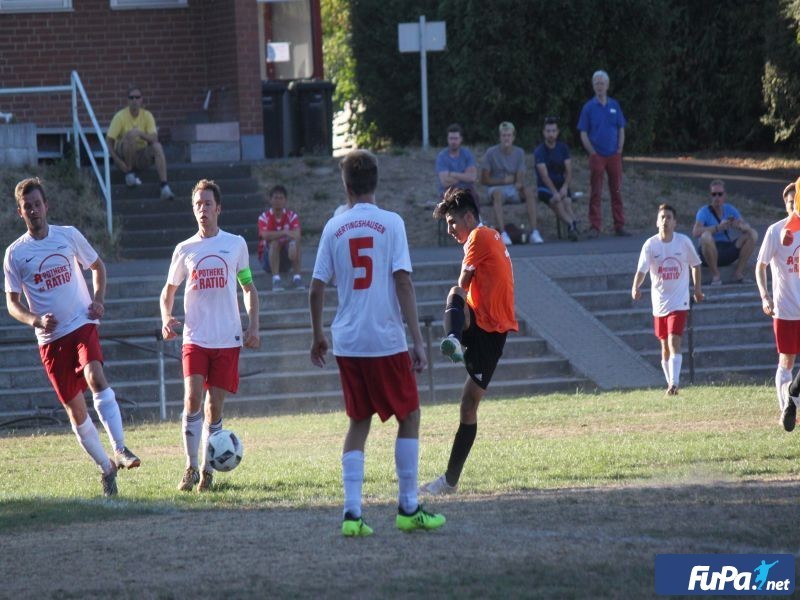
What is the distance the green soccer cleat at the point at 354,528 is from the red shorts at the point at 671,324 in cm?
884

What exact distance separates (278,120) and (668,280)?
12.6 metres

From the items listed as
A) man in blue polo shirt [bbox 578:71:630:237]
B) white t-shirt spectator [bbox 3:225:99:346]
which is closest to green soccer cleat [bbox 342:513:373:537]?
white t-shirt spectator [bbox 3:225:99:346]

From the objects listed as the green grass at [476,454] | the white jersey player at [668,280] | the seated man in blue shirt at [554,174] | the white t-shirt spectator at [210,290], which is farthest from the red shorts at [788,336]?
the seated man in blue shirt at [554,174]

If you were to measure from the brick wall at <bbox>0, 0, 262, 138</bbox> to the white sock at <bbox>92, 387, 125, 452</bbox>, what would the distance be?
15.7 meters

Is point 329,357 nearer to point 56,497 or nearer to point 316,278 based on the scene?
point 56,497

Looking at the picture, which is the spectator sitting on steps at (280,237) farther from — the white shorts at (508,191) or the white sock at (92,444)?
the white sock at (92,444)

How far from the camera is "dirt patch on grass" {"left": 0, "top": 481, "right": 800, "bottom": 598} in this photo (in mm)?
6676

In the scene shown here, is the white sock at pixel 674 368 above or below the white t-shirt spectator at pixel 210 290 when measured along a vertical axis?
below

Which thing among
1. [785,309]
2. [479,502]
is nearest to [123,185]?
[785,309]

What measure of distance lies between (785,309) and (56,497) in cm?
643

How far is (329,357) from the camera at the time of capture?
1786 centimetres

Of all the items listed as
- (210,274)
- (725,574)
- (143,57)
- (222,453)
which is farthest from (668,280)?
(143,57)

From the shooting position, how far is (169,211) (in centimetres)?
2283

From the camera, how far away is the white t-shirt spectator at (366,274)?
7.86 meters
